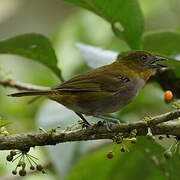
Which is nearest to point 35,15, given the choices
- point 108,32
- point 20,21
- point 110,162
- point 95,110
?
point 20,21

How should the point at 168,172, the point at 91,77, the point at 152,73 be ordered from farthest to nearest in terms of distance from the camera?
the point at 152,73 < the point at 91,77 < the point at 168,172

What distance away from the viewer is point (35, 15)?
912cm

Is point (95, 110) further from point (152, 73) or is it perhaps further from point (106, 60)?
point (152, 73)

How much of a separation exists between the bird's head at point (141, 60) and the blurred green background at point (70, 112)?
0.37 m

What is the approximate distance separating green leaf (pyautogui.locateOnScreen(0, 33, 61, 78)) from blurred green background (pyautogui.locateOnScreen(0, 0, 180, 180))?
1.04 feet

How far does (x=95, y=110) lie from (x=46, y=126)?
408 mm

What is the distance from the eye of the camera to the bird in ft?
13.2

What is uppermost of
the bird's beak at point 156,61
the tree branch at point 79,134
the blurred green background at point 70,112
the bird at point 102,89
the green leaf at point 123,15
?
the green leaf at point 123,15

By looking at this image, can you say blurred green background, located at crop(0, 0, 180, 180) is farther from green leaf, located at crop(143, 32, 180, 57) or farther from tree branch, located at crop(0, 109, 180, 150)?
green leaf, located at crop(143, 32, 180, 57)

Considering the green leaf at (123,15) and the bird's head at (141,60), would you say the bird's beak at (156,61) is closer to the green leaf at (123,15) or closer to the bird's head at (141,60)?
the bird's head at (141,60)

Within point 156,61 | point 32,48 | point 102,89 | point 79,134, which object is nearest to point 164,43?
point 156,61

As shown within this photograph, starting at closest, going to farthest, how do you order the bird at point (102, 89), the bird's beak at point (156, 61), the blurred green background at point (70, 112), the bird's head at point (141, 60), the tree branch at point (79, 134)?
the tree branch at point (79, 134), the bird at point (102, 89), the blurred green background at point (70, 112), the bird's beak at point (156, 61), the bird's head at point (141, 60)

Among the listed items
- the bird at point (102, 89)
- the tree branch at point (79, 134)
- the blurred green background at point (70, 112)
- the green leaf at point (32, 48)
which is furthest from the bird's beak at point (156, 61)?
the tree branch at point (79, 134)

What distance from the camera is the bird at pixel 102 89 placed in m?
4.01
